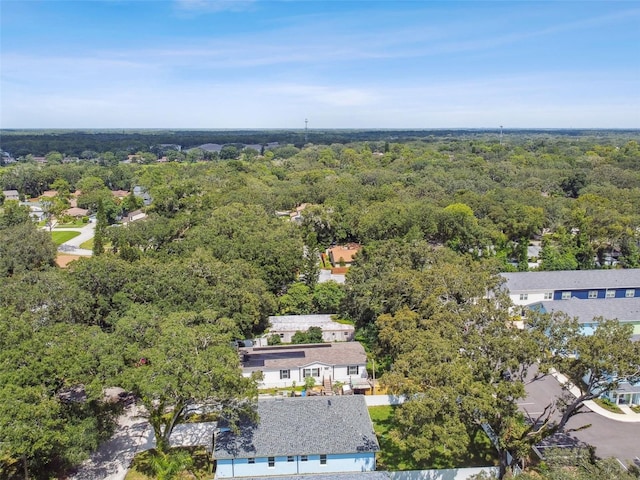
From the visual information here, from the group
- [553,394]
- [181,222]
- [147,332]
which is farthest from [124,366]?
[181,222]

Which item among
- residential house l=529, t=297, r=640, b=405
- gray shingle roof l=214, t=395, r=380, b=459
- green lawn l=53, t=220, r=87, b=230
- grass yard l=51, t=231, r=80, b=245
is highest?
residential house l=529, t=297, r=640, b=405

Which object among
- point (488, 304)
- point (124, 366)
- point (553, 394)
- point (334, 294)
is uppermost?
point (488, 304)

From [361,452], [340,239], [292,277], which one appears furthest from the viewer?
[340,239]

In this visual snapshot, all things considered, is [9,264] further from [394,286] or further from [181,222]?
[394,286]

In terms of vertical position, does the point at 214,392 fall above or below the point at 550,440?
above

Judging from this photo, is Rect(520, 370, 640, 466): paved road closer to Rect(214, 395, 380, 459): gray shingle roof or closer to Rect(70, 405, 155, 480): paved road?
Rect(214, 395, 380, 459): gray shingle roof

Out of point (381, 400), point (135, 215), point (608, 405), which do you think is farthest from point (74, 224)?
point (608, 405)

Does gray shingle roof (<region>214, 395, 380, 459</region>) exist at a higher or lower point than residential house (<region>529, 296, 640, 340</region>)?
lower

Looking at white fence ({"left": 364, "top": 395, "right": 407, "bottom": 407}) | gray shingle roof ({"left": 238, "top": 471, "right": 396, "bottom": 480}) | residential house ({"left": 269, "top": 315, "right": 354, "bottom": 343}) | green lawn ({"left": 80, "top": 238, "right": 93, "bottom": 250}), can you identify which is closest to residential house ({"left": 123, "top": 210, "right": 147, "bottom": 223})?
green lawn ({"left": 80, "top": 238, "right": 93, "bottom": 250})
